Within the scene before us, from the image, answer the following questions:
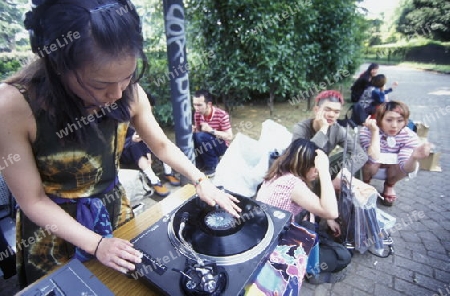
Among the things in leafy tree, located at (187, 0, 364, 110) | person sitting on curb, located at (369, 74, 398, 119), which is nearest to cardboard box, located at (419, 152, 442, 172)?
person sitting on curb, located at (369, 74, 398, 119)

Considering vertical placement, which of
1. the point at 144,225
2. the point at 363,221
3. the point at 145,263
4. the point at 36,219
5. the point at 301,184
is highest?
the point at 36,219

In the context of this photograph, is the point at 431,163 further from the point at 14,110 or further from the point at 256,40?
the point at 14,110

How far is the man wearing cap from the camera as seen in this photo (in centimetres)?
320

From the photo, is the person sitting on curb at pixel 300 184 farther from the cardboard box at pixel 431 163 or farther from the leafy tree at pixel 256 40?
the leafy tree at pixel 256 40

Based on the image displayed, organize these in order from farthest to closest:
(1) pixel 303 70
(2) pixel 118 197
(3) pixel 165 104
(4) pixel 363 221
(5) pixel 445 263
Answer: (1) pixel 303 70 → (3) pixel 165 104 → (5) pixel 445 263 → (4) pixel 363 221 → (2) pixel 118 197

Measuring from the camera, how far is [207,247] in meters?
0.99

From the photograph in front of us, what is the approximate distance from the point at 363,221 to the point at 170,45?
8.88ft

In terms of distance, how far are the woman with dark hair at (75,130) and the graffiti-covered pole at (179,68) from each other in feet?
6.12

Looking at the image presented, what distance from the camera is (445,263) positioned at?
8.53ft

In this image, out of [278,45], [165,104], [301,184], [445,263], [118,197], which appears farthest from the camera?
[278,45]

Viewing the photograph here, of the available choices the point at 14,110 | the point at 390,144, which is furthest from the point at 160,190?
the point at 390,144

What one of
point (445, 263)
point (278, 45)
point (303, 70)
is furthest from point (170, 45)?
point (303, 70)

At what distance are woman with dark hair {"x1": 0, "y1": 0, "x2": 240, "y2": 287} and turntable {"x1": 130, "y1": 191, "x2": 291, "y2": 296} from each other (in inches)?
2.7

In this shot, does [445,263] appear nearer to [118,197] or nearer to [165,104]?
[118,197]
